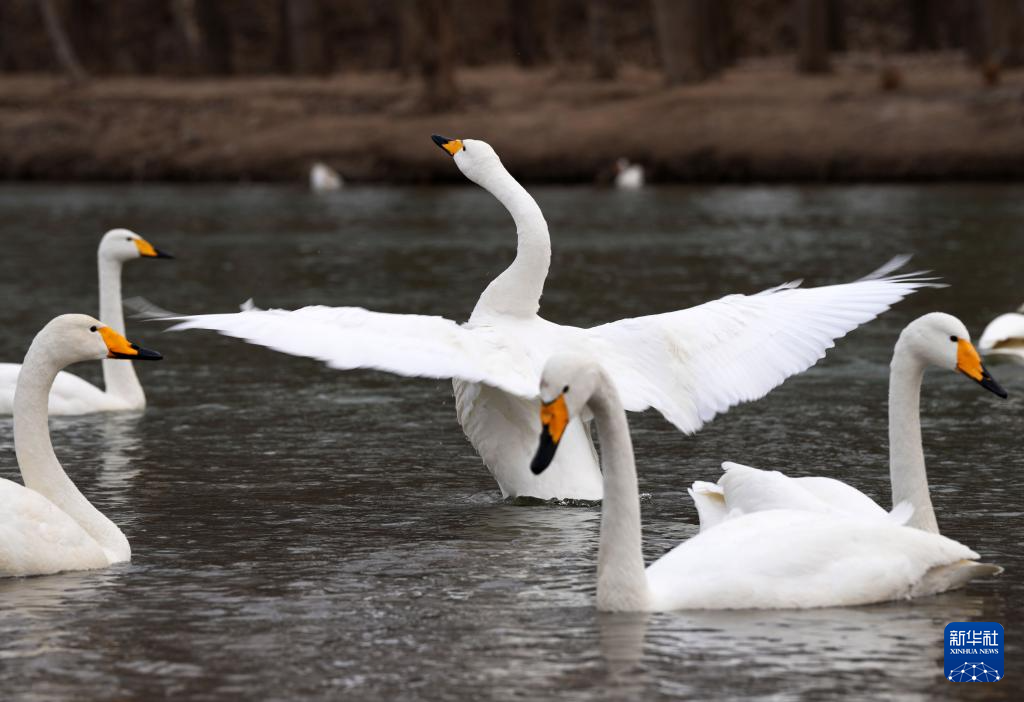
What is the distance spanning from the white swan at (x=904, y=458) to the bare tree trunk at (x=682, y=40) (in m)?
38.3

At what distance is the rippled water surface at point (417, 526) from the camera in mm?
6996

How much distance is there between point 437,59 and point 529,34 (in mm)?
12905

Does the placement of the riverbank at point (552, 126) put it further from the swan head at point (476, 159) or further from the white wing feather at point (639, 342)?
the white wing feather at point (639, 342)

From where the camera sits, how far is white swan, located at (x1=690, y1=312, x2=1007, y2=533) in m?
8.35

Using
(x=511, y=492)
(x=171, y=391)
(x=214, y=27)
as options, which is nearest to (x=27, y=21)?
(x=214, y=27)

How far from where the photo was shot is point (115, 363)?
1372 centimetres

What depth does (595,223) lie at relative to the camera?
32.2 m

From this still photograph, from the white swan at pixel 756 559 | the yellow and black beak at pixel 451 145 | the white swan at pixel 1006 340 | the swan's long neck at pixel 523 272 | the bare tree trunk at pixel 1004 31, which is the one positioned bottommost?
the white swan at pixel 756 559

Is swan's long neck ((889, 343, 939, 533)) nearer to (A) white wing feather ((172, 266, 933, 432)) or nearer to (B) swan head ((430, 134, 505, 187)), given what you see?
(A) white wing feather ((172, 266, 933, 432))

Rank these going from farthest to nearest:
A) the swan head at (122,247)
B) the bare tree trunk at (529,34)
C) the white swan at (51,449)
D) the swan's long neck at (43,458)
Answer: the bare tree trunk at (529,34)
the swan head at (122,247)
the swan's long neck at (43,458)
the white swan at (51,449)

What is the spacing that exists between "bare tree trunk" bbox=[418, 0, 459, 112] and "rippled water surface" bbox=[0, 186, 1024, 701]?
23323mm

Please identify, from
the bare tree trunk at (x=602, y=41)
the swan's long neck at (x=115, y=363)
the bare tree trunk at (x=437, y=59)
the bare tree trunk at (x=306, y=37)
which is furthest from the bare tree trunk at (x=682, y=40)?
the swan's long neck at (x=115, y=363)

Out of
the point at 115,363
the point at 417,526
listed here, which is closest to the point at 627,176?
the point at 115,363

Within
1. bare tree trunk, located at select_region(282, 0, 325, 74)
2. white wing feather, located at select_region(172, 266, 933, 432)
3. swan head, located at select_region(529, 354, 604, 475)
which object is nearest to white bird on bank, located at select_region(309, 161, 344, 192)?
bare tree trunk, located at select_region(282, 0, 325, 74)
